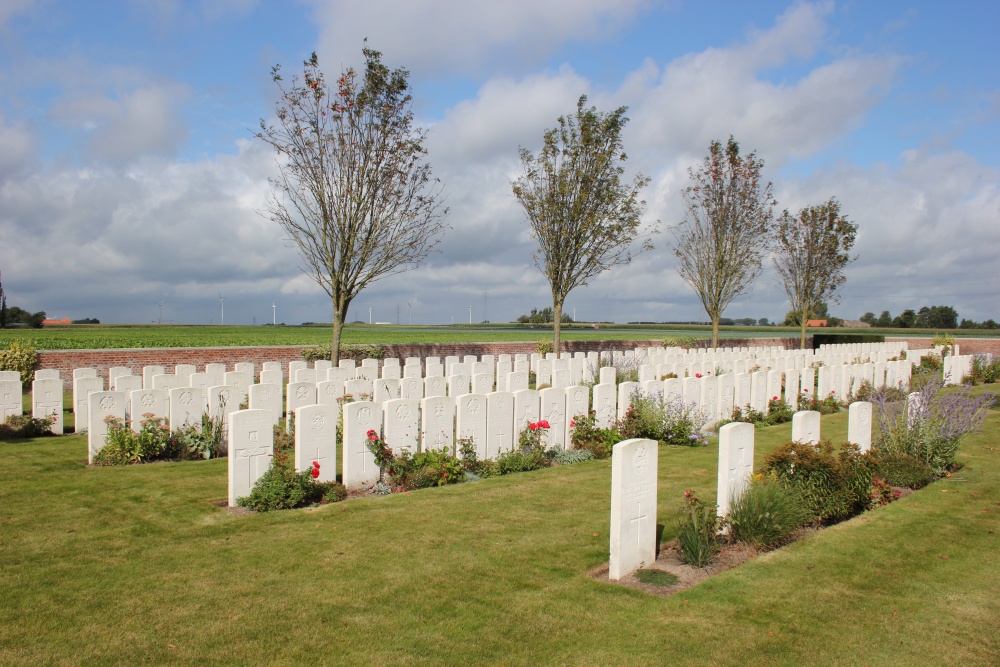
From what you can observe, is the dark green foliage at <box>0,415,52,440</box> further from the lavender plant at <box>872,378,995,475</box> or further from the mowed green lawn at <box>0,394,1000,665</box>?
the lavender plant at <box>872,378,995,475</box>

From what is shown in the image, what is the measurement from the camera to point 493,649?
13.5ft

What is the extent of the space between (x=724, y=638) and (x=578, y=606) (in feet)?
3.38

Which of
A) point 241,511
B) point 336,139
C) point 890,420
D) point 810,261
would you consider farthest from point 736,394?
point 810,261

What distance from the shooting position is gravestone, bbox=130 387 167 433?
940cm

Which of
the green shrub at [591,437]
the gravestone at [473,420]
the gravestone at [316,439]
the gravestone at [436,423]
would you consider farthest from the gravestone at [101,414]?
the green shrub at [591,437]

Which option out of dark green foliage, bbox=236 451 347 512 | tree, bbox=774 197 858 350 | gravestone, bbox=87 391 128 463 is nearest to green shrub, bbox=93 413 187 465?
gravestone, bbox=87 391 128 463

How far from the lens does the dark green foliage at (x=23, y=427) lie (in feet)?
36.0

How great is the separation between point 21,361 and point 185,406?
10.4 meters

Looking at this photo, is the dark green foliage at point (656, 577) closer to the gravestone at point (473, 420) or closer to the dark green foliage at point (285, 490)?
the dark green foliage at point (285, 490)

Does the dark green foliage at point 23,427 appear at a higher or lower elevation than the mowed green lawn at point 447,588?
higher

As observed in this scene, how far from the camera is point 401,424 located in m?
8.29

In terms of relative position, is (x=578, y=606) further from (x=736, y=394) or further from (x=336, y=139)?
(x=336, y=139)

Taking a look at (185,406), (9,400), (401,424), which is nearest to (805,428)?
(401,424)

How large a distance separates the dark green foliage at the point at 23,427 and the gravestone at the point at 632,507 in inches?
422
